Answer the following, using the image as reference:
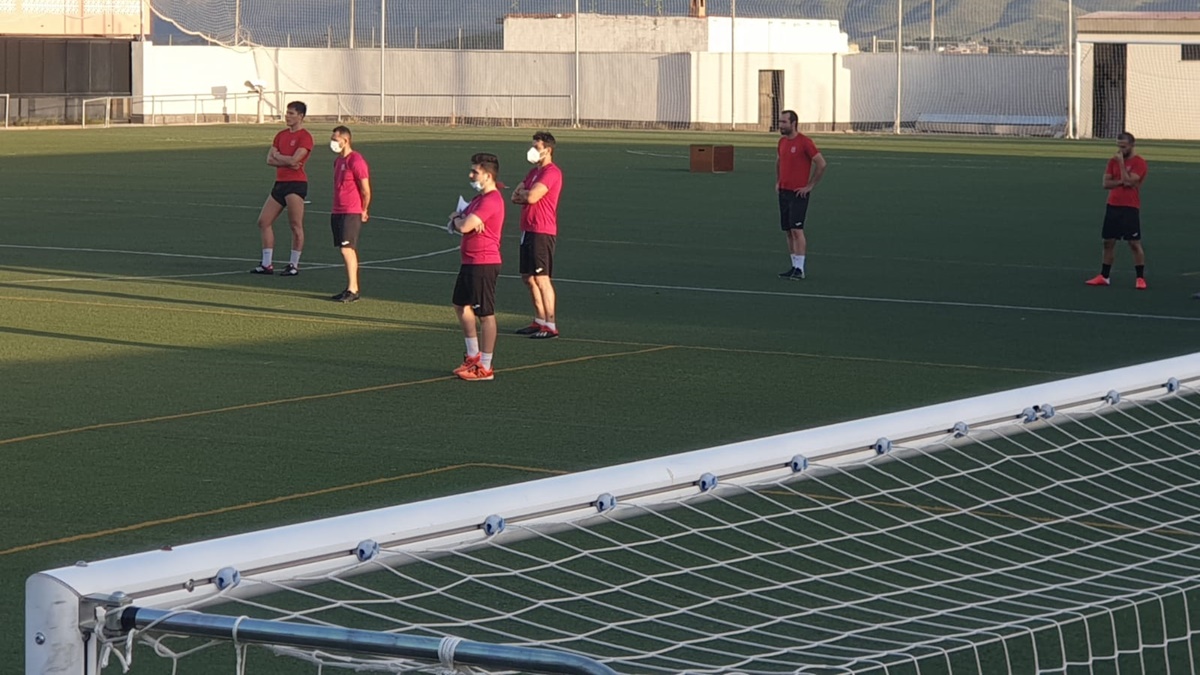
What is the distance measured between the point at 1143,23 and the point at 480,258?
54.4 m

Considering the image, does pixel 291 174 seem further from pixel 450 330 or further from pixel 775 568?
pixel 775 568

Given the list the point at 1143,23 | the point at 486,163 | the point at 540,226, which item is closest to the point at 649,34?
the point at 1143,23

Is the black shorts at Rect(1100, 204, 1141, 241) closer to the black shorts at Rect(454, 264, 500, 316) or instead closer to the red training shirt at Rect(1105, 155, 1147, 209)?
the red training shirt at Rect(1105, 155, 1147, 209)

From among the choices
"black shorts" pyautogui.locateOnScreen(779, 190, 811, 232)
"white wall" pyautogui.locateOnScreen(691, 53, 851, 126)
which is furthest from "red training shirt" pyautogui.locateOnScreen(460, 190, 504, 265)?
"white wall" pyautogui.locateOnScreen(691, 53, 851, 126)

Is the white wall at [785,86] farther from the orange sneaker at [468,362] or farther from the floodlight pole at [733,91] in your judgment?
the orange sneaker at [468,362]

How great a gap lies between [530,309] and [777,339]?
9.89 ft

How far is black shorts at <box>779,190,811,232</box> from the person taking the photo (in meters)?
21.2

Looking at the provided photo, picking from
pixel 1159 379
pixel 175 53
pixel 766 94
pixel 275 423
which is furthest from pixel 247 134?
pixel 1159 379

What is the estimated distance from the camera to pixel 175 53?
2825 inches

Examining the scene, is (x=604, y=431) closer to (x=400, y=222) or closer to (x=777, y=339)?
(x=777, y=339)

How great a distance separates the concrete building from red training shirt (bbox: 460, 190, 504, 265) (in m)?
53.2

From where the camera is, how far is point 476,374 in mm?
13844

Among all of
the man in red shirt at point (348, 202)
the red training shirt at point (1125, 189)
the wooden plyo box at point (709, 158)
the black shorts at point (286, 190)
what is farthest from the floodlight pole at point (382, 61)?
the red training shirt at point (1125, 189)

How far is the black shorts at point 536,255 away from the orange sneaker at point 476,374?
2.08m
